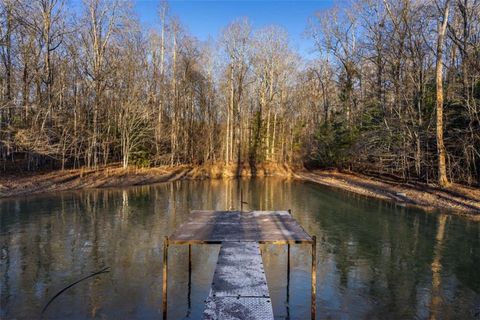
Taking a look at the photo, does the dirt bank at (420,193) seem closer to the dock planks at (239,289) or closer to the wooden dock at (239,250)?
the wooden dock at (239,250)

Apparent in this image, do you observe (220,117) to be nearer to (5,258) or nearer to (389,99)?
(389,99)

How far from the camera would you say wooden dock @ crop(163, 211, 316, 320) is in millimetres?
4652

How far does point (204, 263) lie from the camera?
29.9ft

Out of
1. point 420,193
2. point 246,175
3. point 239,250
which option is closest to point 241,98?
point 246,175

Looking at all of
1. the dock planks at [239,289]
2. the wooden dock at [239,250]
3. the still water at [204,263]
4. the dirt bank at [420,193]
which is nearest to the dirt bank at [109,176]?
the still water at [204,263]

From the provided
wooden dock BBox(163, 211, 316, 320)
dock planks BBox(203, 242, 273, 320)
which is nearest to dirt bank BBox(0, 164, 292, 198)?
wooden dock BBox(163, 211, 316, 320)

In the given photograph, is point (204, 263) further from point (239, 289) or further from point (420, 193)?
point (420, 193)

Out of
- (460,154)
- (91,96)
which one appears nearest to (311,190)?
(460,154)

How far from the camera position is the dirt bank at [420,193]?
1571 cm

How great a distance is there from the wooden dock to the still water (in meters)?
0.94

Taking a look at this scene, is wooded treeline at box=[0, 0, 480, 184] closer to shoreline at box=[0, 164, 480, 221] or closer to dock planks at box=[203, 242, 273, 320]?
shoreline at box=[0, 164, 480, 221]

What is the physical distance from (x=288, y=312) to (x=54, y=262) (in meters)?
5.69

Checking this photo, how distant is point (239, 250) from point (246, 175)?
24875mm

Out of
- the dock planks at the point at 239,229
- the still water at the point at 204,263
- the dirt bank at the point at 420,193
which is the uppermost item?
the dock planks at the point at 239,229
